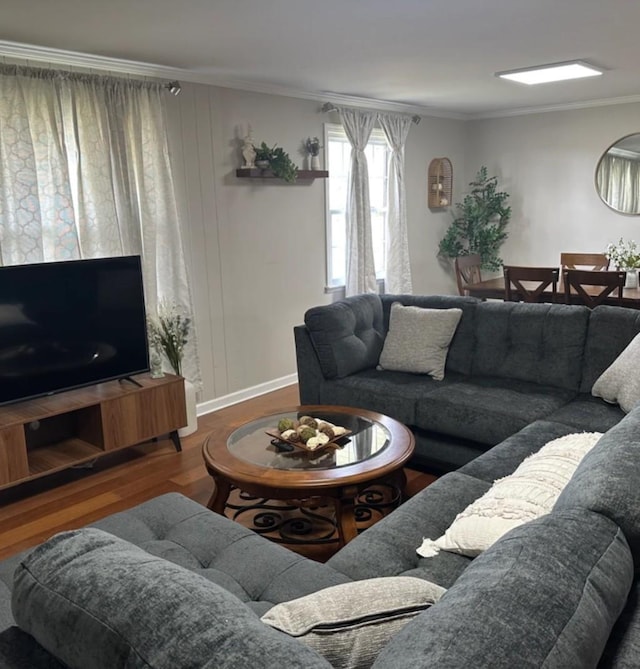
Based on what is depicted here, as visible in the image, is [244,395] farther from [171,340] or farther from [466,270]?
[466,270]

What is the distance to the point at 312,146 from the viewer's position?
16.7ft

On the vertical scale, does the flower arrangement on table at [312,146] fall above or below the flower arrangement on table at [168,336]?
above

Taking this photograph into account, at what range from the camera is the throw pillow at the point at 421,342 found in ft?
12.1

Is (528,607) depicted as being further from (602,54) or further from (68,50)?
(602,54)

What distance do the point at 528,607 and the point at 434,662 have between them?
7.7 inches

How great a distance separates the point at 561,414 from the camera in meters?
3.01

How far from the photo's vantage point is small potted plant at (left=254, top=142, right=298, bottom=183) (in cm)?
465

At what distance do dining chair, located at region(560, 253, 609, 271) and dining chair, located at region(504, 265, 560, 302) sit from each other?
40.7 inches

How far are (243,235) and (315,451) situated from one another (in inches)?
97.8

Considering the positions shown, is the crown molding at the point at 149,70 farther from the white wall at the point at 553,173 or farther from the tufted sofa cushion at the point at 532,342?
the tufted sofa cushion at the point at 532,342

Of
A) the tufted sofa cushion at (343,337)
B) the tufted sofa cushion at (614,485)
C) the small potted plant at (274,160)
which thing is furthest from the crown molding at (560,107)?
the tufted sofa cushion at (614,485)

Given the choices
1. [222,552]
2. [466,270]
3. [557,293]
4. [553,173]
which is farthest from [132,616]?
[553,173]

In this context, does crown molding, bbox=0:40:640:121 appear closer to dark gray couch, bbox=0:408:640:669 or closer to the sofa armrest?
the sofa armrest

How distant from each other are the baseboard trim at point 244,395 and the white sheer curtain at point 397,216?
5.06 ft
